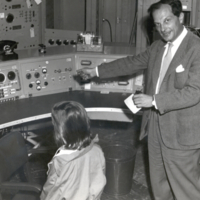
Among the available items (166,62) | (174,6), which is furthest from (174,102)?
(174,6)

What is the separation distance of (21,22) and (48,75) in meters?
1.78

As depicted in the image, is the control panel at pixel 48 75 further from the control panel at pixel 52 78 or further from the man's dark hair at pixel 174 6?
the man's dark hair at pixel 174 6

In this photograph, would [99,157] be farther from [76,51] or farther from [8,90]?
[76,51]

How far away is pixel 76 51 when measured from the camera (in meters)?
3.26

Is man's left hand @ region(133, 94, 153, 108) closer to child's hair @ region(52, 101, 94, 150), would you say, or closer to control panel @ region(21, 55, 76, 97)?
child's hair @ region(52, 101, 94, 150)

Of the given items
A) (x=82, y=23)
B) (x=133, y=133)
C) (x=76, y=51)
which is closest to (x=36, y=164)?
(x=76, y=51)

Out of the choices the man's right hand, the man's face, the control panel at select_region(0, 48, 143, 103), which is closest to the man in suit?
the man's face

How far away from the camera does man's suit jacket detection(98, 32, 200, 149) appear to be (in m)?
1.97

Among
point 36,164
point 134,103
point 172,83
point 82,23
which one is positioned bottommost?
point 36,164

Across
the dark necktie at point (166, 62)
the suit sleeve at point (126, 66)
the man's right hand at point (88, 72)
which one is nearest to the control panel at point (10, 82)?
the man's right hand at point (88, 72)

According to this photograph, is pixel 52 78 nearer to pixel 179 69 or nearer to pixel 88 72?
pixel 88 72

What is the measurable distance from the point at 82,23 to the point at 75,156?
4189 millimetres

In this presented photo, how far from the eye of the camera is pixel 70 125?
5.38 ft

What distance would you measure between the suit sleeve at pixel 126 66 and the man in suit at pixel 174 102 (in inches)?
4.6
